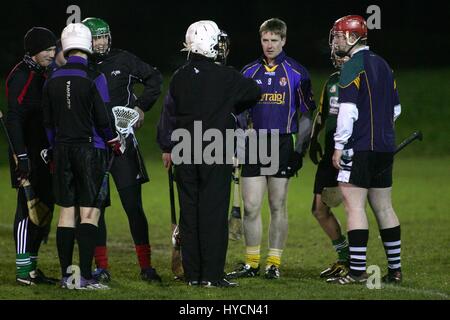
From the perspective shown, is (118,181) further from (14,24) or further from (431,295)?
(14,24)

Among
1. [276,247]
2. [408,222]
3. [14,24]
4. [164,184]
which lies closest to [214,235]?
[276,247]

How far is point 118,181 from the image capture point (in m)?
8.74

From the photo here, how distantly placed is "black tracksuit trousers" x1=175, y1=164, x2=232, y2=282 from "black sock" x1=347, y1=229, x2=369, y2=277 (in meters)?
1.03

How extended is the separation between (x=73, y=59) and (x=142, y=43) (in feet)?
71.7

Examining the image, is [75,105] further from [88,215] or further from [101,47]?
[101,47]

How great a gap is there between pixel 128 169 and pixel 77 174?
0.82 metres

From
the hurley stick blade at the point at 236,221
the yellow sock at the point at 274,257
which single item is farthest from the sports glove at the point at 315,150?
the yellow sock at the point at 274,257

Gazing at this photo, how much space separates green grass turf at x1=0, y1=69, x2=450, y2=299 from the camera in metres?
7.92

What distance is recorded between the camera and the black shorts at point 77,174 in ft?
26.1

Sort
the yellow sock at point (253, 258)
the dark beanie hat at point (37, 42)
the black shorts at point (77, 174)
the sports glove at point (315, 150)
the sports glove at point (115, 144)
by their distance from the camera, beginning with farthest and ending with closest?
the sports glove at point (315, 150) < the yellow sock at point (253, 258) < the dark beanie hat at point (37, 42) < the sports glove at point (115, 144) < the black shorts at point (77, 174)

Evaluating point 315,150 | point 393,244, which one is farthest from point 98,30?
point 393,244

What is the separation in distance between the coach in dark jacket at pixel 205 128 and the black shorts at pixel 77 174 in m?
0.68

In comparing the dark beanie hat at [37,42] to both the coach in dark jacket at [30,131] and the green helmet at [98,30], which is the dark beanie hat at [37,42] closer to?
the coach in dark jacket at [30,131]

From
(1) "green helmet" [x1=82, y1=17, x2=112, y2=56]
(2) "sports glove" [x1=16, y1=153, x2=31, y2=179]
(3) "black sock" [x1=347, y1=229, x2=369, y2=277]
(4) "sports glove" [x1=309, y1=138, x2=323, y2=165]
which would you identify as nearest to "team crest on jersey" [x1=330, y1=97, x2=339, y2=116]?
(4) "sports glove" [x1=309, y1=138, x2=323, y2=165]
